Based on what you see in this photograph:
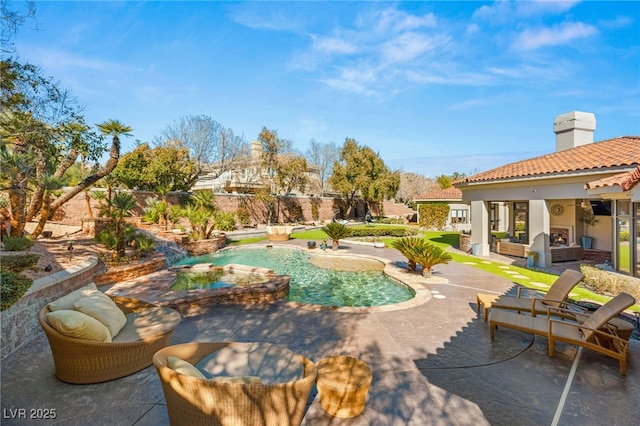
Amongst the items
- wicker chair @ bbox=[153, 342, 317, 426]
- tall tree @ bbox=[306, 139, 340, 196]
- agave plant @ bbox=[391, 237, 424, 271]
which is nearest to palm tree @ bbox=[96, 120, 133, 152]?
wicker chair @ bbox=[153, 342, 317, 426]

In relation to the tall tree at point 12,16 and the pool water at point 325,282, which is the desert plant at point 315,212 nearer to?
the pool water at point 325,282

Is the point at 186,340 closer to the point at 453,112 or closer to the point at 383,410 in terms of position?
the point at 383,410

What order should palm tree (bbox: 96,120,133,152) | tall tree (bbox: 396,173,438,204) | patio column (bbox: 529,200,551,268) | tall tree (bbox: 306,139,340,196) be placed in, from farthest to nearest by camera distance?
tall tree (bbox: 306,139,340,196), tall tree (bbox: 396,173,438,204), patio column (bbox: 529,200,551,268), palm tree (bbox: 96,120,133,152)

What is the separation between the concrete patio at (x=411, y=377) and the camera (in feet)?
12.8

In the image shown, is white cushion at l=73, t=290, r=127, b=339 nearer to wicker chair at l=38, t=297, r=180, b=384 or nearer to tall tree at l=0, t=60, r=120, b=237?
wicker chair at l=38, t=297, r=180, b=384

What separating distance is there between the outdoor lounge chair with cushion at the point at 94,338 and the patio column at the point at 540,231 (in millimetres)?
15688

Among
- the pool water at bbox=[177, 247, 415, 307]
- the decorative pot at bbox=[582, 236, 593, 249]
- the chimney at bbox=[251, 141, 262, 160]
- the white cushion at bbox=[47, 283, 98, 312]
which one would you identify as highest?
the chimney at bbox=[251, 141, 262, 160]

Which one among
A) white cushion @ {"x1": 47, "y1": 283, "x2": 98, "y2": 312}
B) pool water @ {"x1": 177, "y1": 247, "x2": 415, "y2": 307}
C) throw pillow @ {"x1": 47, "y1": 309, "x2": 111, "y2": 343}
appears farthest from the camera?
pool water @ {"x1": 177, "y1": 247, "x2": 415, "y2": 307}

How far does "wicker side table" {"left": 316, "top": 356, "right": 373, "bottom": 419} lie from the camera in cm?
379

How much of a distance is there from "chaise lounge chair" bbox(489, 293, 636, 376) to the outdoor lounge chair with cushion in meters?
6.20

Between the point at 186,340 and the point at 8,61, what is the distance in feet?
32.0

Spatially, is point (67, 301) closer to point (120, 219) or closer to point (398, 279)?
point (120, 219)

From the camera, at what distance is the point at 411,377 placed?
15.8 ft

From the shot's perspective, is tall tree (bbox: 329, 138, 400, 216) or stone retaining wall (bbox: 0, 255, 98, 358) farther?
tall tree (bbox: 329, 138, 400, 216)
